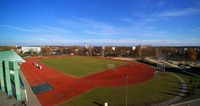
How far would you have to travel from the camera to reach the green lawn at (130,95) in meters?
21.6

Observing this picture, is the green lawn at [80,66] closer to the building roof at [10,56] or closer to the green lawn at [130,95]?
the green lawn at [130,95]

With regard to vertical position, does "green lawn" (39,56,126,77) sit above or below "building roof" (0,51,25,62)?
below

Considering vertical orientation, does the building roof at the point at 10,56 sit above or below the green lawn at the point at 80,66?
above

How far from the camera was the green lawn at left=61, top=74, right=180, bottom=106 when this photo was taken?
2159 centimetres

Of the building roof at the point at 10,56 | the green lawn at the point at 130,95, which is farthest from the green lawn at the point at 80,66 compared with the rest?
the building roof at the point at 10,56

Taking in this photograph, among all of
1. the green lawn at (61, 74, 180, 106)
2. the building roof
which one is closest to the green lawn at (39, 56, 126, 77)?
the green lawn at (61, 74, 180, 106)

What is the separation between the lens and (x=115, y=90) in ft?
90.3

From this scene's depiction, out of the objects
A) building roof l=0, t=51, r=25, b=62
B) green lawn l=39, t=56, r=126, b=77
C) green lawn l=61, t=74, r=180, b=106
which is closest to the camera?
building roof l=0, t=51, r=25, b=62

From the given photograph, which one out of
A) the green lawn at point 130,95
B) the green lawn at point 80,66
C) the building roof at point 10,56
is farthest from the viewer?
the green lawn at point 80,66

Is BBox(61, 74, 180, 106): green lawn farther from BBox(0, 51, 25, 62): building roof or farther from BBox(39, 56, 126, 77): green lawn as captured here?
BBox(39, 56, 126, 77): green lawn

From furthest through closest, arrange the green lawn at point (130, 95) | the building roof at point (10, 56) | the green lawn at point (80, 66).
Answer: the green lawn at point (80, 66)
the green lawn at point (130, 95)
the building roof at point (10, 56)

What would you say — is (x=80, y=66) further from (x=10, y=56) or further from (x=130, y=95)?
(x=10, y=56)

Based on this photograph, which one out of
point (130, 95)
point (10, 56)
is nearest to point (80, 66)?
point (130, 95)

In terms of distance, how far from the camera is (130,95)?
24.5m
